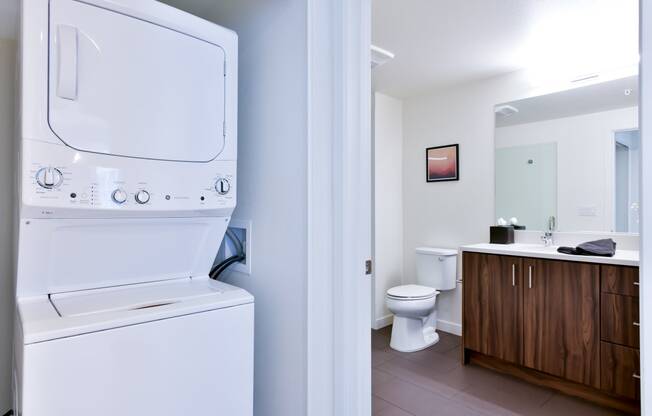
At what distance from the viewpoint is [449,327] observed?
136 inches

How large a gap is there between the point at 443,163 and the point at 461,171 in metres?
0.19

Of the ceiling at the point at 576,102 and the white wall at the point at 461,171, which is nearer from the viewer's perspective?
the ceiling at the point at 576,102

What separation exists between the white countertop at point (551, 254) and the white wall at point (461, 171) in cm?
45

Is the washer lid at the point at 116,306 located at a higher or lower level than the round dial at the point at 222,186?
lower

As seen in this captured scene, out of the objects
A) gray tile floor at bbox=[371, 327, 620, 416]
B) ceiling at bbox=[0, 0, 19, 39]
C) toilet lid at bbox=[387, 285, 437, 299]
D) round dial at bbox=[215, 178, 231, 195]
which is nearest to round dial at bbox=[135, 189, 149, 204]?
round dial at bbox=[215, 178, 231, 195]

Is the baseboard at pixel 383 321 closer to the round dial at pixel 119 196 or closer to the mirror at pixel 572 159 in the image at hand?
the mirror at pixel 572 159

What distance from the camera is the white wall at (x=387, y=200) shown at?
3.58m

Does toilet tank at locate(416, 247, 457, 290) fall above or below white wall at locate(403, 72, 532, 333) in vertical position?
below

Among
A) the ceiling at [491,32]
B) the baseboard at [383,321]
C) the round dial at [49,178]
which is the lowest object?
the baseboard at [383,321]

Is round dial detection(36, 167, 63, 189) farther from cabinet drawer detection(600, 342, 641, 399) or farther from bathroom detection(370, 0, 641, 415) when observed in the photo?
cabinet drawer detection(600, 342, 641, 399)

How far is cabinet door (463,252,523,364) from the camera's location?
252 cm

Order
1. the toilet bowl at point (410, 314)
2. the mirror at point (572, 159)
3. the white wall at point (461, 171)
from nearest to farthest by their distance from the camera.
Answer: the mirror at point (572, 159) < the toilet bowl at point (410, 314) < the white wall at point (461, 171)

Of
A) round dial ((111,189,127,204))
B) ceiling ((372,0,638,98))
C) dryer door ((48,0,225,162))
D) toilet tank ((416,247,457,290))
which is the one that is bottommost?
toilet tank ((416,247,457,290))

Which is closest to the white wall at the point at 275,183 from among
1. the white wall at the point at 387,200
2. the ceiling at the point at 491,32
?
the ceiling at the point at 491,32
